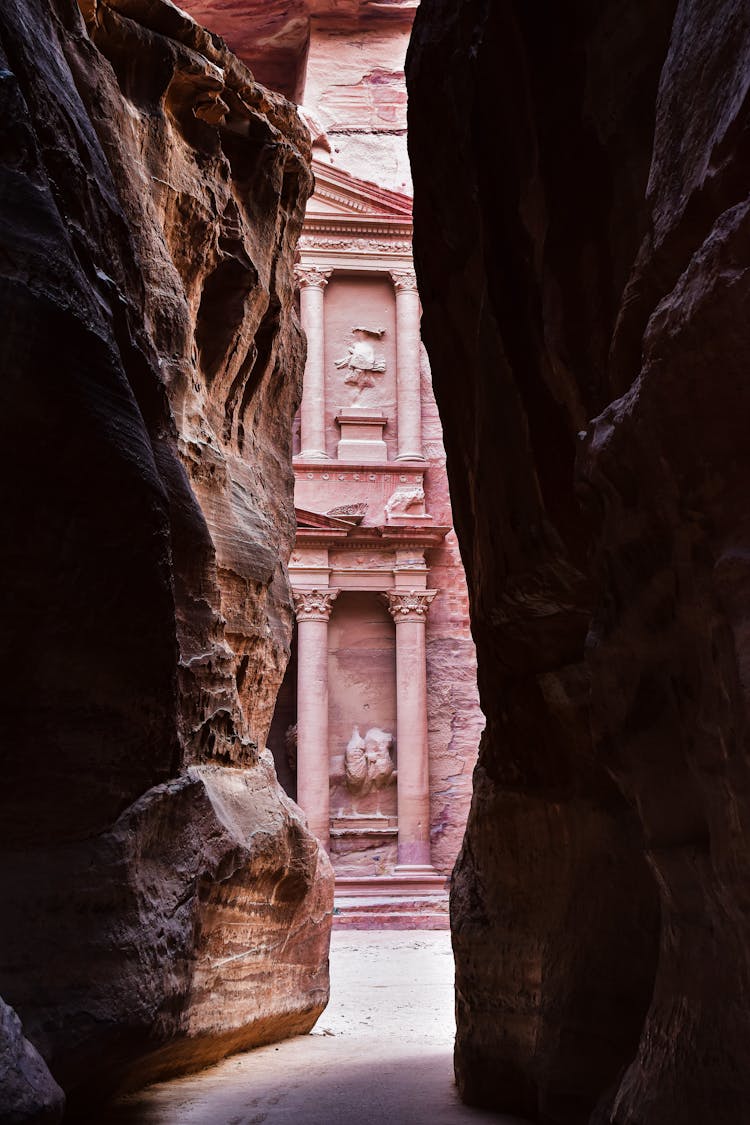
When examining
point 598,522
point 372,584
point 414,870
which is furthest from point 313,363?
point 598,522

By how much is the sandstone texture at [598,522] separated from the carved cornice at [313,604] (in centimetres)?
1339

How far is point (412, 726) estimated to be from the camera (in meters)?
19.7

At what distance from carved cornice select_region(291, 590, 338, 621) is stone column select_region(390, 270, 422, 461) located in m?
2.86

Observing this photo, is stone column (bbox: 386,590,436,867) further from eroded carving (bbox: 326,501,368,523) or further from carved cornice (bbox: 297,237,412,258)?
carved cornice (bbox: 297,237,412,258)

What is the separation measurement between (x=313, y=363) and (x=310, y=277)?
1.56m

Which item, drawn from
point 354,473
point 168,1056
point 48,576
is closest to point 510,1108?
point 168,1056

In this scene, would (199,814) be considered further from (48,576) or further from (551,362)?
(551,362)

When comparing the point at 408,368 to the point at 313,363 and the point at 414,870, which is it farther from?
the point at 414,870

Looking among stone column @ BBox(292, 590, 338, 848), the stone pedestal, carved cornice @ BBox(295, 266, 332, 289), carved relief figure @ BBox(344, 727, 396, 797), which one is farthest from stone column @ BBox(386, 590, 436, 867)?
carved cornice @ BBox(295, 266, 332, 289)

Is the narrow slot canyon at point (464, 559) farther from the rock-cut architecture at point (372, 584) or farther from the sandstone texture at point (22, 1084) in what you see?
the rock-cut architecture at point (372, 584)

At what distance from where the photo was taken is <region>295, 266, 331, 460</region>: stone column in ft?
68.5

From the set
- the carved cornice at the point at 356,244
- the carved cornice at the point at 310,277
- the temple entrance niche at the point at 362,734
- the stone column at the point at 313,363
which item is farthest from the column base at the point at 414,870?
the carved cornice at the point at 356,244

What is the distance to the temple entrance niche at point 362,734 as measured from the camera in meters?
19.4

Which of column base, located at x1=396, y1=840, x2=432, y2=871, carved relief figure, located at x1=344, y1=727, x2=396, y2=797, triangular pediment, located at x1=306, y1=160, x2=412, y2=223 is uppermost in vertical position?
triangular pediment, located at x1=306, y1=160, x2=412, y2=223
